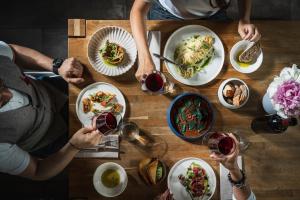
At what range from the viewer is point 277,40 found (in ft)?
6.48

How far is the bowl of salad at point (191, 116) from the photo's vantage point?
183 centimetres

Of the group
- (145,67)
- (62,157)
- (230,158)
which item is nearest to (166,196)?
(230,158)

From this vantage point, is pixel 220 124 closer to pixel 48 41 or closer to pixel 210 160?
pixel 210 160

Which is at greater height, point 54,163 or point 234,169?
point 234,169

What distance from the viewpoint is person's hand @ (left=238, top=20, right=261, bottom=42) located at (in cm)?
188

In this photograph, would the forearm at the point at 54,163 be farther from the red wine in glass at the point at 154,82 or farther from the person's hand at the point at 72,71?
the red wine in glass at the point at 154,82

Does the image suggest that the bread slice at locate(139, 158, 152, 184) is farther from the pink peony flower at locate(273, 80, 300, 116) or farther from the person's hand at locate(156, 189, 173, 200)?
the pink peony flower at locate(273, 80, 300, 116)

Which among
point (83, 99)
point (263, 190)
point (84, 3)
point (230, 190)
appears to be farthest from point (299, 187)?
point (84, 3)

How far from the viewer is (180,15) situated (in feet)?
6.48

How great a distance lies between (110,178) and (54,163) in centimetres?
31

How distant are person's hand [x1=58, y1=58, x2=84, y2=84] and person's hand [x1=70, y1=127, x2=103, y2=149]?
0.31 m

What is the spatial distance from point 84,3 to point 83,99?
1.50 m

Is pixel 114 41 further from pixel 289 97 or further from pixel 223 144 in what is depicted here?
pixel 289 97

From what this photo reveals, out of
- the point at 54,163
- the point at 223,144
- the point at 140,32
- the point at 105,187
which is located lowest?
the point at 105,187
